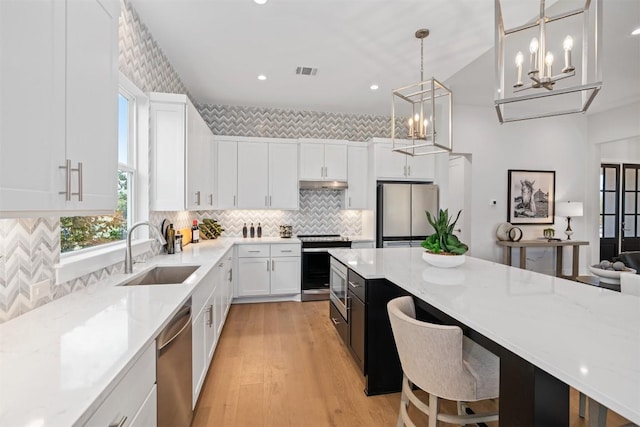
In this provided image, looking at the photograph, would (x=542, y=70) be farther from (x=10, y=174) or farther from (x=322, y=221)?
(x=322, y=221)

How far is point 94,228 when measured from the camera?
209 centimetres

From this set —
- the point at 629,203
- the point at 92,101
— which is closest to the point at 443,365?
the point at 92,101

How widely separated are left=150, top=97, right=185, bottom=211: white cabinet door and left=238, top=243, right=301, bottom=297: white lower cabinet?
150 cm

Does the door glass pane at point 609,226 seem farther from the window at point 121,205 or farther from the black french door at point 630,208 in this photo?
the window at point 121,205

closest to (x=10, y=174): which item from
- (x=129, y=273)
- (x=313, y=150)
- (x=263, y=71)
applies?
(x=129, y=273)

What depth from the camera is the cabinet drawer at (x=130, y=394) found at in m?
0.84

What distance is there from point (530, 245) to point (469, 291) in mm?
4486

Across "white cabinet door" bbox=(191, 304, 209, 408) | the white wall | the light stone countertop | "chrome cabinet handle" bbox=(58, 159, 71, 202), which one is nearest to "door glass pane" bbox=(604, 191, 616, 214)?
the white wall

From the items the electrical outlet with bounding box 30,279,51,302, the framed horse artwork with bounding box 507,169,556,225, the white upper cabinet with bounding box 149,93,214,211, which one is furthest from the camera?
the framed horse artwork with bounding box 507,169,556,225

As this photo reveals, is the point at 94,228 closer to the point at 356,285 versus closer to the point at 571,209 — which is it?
the point at 356,285

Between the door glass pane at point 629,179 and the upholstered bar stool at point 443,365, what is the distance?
7.62 meters

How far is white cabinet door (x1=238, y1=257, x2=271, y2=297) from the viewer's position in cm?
415

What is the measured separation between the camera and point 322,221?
5.01 metres

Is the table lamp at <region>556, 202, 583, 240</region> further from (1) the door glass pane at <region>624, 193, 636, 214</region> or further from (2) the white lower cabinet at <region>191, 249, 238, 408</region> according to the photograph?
(2) the white lower cabinet at <region>191, 249, 238, 408</region>
